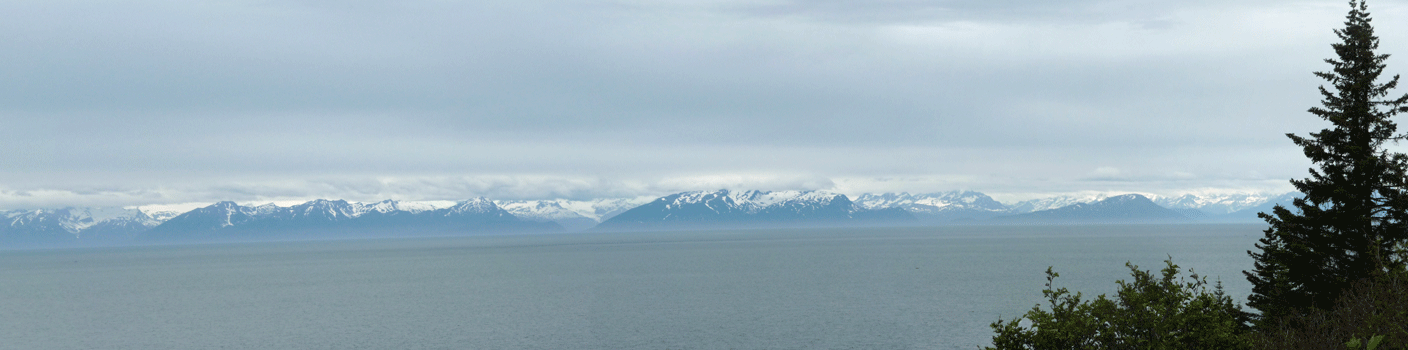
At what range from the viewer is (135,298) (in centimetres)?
15775

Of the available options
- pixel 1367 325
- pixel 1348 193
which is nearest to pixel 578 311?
pixel 1348 193

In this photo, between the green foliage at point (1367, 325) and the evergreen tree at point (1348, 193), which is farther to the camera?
the evergreen tree at point (1348, 193)

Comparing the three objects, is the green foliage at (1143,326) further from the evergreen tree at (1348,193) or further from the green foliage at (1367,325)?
the evergreen tree at (1348,193)

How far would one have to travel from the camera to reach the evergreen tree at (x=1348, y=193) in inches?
1458

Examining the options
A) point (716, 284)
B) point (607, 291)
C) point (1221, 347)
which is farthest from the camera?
point (716, 284)

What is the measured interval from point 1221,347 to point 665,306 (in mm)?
86316

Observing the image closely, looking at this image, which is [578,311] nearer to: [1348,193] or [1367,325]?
[1348,193]

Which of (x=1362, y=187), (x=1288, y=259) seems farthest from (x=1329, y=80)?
(x=1288, y=259)

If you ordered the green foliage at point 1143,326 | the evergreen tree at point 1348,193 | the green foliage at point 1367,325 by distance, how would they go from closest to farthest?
the green foliage at point 1367,325 < the green foliage at point 1143,326 < the evergreen tree at point 1348,193

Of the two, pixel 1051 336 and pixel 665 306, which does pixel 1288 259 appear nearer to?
pixel 1051 336

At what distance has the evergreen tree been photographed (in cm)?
3703

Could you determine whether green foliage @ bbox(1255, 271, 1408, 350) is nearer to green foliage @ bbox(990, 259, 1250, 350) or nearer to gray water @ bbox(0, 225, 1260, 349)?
green foliage @ bbox(990, 259, 1250, 350)

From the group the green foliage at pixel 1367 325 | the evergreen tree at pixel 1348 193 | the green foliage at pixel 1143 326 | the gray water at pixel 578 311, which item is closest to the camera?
the green foliage at pixel 1367 325

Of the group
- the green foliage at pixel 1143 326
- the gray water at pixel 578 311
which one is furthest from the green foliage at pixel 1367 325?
the gray water at pixel 578 311
